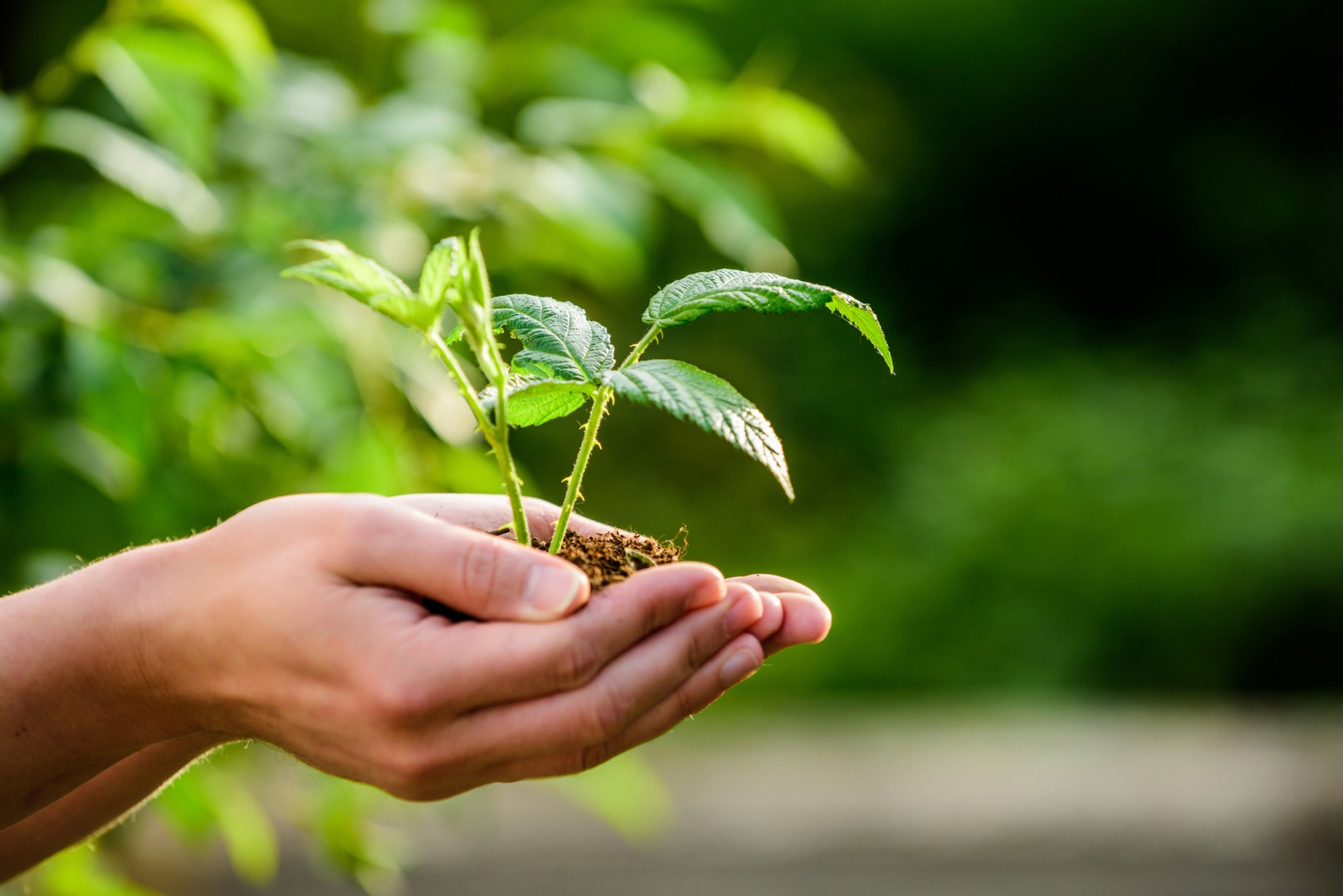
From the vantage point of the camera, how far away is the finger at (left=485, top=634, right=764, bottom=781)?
742mm

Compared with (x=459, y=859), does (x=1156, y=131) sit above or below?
above

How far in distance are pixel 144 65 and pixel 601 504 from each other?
3.61 m

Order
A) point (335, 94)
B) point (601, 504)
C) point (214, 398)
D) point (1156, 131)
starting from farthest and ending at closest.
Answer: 1. point (1156, 131)
2. point (601, 504)
3. point (335, 94)
4. point (214, 398)

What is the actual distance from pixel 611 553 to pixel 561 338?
169 mm

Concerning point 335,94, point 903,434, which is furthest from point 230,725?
point 903,434

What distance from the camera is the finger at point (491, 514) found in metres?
0.94

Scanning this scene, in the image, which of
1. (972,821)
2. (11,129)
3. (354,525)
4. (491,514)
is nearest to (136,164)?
(11,129)

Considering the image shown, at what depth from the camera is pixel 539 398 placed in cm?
83

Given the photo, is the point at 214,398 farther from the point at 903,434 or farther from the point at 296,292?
the point at 903,434

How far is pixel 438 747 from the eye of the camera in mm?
711

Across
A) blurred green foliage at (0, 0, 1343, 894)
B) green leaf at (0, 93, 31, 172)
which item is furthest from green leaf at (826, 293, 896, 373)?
green leaf at (0, 93, 31, 172)

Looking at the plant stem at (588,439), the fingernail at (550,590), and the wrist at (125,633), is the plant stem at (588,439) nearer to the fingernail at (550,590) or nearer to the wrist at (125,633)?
the fingernail at (550,590)

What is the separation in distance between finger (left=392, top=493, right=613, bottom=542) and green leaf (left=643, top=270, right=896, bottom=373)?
221 millimetres

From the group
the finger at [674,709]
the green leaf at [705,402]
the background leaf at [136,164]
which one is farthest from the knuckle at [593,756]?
the background leaf at [136,164]
